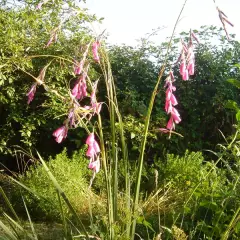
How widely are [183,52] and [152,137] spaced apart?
4.37m

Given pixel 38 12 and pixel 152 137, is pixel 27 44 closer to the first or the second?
pixel 38 12

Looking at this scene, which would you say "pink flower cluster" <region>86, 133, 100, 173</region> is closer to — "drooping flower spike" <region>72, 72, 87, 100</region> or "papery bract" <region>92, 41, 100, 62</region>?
"drooping flower spike" <region>72, 72, 87, 100</region>

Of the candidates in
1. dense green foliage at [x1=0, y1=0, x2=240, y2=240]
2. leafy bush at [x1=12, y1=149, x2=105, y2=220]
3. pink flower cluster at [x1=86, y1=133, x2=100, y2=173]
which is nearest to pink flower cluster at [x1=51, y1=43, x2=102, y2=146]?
pink flower cluster at [x1=86, y1=133, x2=100, y2=173]

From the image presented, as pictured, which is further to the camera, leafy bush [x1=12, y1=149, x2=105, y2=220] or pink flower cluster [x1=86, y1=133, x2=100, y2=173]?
leafy bush [x1=12, y1=149, x2=105, y2=220]

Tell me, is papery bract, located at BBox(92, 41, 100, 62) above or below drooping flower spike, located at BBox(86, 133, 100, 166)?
above

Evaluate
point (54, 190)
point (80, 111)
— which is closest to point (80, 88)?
point (80, 111)

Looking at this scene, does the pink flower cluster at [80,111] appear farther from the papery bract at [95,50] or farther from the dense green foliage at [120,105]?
the dense green foliage at [120,105]

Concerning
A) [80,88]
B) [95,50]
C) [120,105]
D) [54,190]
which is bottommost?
[54,190]

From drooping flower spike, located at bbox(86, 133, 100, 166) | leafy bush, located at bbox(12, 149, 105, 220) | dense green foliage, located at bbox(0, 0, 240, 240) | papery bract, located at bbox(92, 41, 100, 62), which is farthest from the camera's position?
dense green foliage, located at bbox(0, 0, 240, 240)

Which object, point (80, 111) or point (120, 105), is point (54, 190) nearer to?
point (120, 105)

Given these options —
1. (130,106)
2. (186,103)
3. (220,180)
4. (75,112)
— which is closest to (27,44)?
(130,106)

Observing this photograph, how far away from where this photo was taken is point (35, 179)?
5.54m

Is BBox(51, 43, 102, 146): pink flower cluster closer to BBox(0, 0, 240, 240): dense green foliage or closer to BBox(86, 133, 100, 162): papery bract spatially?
BBox(86, 133, 100, 162): papery bract

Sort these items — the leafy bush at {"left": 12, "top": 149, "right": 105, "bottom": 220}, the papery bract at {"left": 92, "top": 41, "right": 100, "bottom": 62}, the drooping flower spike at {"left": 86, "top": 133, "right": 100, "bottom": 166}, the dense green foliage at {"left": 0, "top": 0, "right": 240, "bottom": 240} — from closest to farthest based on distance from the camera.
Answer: the drooping flower spike at {"left": 86, "top": 133, "right": 100, "bottom": 166}
the papery bract at {"left": 92, "top": 41, "right": 100, "bottom": 62}
the leafy bush at {"left": 12, "top": 149, "right": 105, "bottom": 220}
the dense green foliage at {"left": 0, "top": 0, "right": 240, "bottom": 240}
